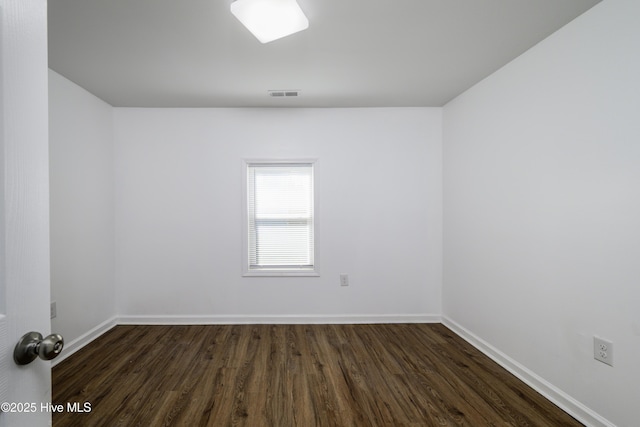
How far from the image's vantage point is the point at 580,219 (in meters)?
1.81

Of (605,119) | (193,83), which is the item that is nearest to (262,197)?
(193,83)

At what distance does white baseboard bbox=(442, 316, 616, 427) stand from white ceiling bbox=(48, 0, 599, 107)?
7.89 ft

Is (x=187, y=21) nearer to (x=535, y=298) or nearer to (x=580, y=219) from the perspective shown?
(x=580, y=219)

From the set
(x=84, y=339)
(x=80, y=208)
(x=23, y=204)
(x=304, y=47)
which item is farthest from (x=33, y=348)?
(x=84, y=339)

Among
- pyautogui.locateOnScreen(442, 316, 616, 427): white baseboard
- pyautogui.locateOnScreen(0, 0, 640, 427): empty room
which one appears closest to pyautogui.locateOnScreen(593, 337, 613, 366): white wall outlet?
pyautogui.locateOnScreen(0, 0, 640, 427): empty room

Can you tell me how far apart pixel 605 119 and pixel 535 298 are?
49.3 inches

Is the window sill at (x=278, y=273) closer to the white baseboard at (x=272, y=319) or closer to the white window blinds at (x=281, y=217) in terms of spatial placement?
the white window blinds at (x=281, y=217)

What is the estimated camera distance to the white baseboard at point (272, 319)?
3.30m

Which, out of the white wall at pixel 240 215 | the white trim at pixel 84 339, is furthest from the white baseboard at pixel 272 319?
the white trim at pixel 84 339

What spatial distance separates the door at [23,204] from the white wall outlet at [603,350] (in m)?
2.52

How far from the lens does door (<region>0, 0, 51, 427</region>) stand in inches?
24.2

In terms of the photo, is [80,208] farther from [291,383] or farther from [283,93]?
[291,383]

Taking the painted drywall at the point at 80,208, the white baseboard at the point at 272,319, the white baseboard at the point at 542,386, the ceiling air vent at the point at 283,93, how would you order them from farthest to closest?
1. the white baseboard at the point at 272,319
2. the ceiling air vent at the point at 283,93
3. the painted drywall at the point at 80,208
4. the white baseboard at the point at 542,386

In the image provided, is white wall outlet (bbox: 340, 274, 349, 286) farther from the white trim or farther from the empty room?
the white trim
